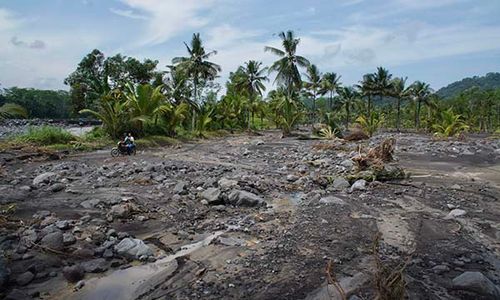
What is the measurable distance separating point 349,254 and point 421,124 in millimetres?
79628

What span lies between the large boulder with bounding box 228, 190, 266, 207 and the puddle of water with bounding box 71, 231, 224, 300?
12.2 ft

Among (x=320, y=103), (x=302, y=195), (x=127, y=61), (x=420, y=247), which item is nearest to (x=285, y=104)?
(x=127, y=61)

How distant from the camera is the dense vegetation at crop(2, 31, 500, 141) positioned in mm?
29953

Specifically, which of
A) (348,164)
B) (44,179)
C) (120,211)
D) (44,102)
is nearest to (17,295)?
(120,211)

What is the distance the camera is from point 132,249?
25.9 feet

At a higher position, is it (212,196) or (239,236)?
(212,196)

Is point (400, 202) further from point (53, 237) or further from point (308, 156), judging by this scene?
point (308, 156)

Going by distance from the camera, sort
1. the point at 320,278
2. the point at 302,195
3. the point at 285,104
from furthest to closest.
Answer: the point at 285,104 → the point at 302,195 → the point at 320,278

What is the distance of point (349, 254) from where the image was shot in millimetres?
7785

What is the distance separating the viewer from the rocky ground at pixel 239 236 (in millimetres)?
6578

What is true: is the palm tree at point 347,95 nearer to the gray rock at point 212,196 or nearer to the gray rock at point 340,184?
the gray rock at point 340,184

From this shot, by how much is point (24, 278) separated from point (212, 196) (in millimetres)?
5528

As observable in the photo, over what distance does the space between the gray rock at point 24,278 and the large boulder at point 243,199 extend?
5.61 meters

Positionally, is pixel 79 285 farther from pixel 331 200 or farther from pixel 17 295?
pixel 331 200
